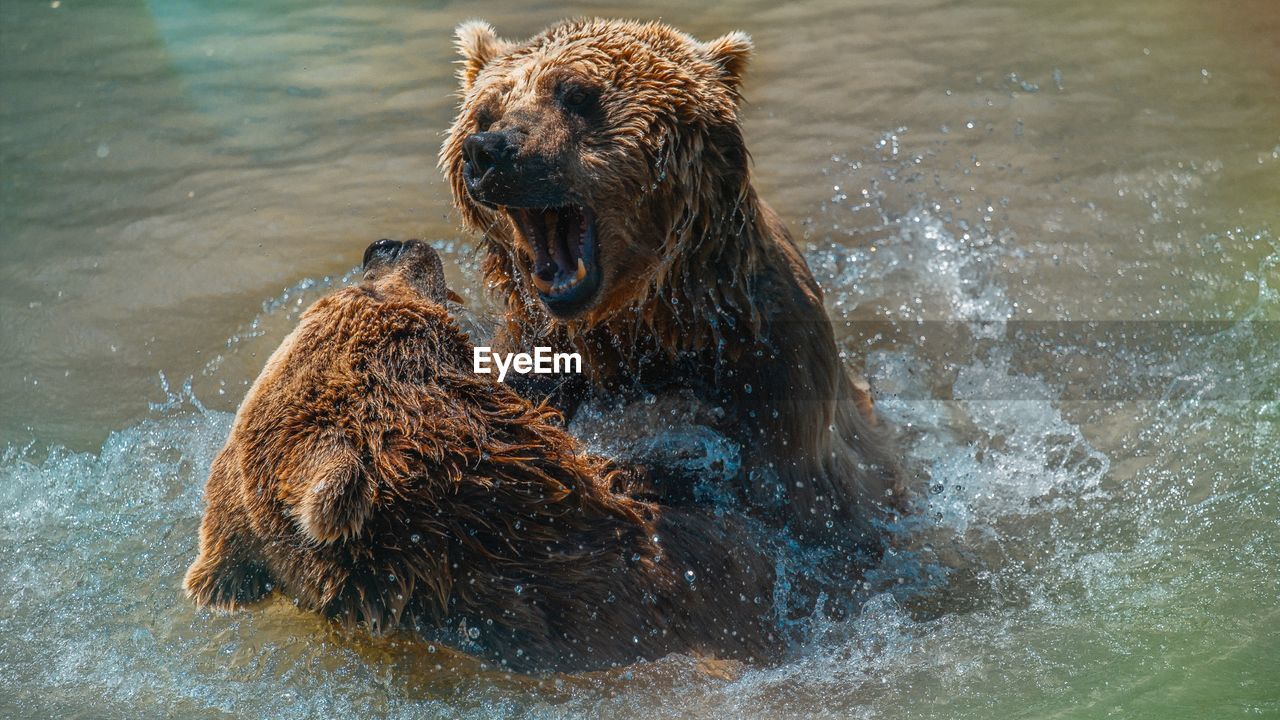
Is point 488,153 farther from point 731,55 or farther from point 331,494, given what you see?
point 331,494

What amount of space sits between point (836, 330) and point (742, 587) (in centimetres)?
265

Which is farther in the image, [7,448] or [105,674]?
[7,448]

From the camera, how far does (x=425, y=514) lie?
3.36 metres

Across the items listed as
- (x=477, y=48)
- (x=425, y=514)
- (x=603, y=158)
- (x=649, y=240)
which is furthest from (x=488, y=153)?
(x=425, y=514)

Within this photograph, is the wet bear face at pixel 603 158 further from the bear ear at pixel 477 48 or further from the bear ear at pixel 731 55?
the bear ear at pixel 477 48

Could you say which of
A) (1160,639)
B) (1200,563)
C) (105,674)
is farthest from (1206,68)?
(105,674)

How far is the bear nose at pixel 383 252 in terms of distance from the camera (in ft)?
13.3

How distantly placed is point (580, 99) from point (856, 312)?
2.86 meters

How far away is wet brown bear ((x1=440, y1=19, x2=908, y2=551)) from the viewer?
13.3 ft

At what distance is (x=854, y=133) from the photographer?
7.43m

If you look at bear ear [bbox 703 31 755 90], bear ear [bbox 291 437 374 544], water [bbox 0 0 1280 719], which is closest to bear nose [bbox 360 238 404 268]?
water [bbox 0 0 1280 719]

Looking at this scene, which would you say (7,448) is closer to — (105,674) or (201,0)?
(105,674)

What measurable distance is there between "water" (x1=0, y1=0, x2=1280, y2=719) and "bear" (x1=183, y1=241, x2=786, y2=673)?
0.16 m

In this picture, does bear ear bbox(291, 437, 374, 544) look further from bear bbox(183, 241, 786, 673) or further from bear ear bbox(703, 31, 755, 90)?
bear ear bbox(703, 31, 755, 90)
